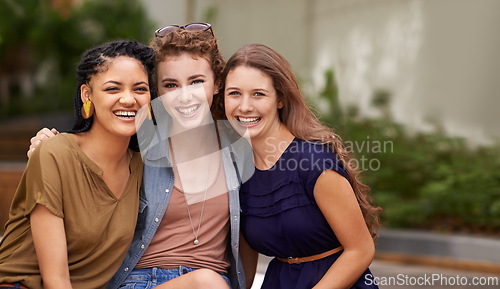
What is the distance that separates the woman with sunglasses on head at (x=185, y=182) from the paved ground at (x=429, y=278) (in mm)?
2302

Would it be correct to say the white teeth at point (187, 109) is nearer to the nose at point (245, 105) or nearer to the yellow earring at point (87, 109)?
the nose at point (245, 105)

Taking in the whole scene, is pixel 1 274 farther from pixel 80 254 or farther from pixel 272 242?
pixel 272 242

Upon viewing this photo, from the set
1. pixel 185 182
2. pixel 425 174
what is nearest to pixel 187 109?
pixel 185 182

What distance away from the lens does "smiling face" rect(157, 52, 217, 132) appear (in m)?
2.80

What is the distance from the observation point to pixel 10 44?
10.6m

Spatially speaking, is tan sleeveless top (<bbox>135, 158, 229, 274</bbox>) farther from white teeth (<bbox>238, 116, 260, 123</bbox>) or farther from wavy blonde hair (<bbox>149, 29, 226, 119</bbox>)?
wavy blonde hair (<bbox>149, 29, 226, 119</bbox>)

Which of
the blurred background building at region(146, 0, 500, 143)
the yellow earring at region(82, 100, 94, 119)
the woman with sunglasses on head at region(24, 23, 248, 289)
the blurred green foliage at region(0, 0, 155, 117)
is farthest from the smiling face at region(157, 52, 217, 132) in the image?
the blurred green foliage at region(0, 0, 155, 117)

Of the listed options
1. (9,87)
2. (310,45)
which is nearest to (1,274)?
(310,45)

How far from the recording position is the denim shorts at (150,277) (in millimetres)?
2621

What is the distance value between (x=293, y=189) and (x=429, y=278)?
10.7 ft

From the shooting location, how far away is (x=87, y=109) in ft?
8.42

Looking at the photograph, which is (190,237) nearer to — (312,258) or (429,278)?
(312,258)

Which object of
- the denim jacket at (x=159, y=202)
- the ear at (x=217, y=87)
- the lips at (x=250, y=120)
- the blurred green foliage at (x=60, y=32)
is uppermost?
the blurred green foliage at (x=60, y=32)

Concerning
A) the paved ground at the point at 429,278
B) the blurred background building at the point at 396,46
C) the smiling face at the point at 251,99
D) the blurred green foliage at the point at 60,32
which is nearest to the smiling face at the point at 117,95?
the smiling face at the point at 251,99
